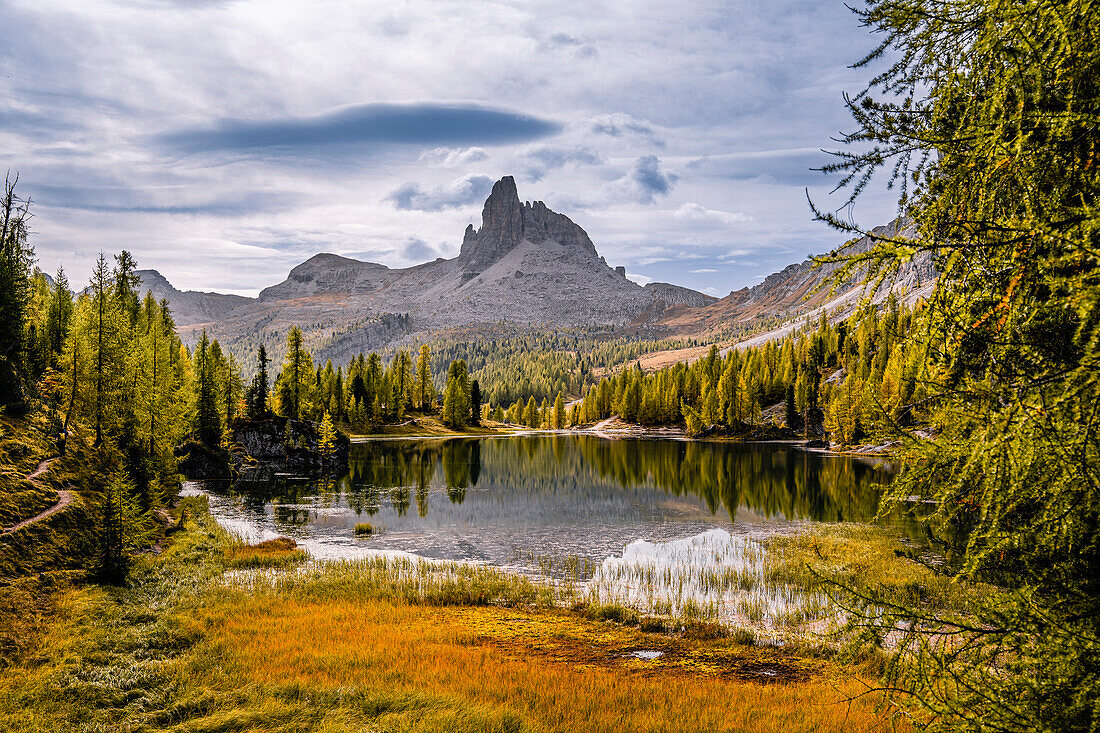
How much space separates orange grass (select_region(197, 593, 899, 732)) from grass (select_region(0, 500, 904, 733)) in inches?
2.5

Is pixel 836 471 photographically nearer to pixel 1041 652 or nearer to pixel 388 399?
pixel 1041 652

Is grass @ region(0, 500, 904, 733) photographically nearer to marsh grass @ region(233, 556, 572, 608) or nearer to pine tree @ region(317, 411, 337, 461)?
marsh grass @ region(233, 556, 572, 608)

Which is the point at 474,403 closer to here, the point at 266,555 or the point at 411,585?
the point at 266,555

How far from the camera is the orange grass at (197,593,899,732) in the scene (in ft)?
39.3

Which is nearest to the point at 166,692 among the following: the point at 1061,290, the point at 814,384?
the point at 1061,290

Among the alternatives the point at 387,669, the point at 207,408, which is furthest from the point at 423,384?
the point at 387,669

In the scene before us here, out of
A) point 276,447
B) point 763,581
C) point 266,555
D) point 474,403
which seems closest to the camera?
point 763,581

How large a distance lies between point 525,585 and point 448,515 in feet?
65.3

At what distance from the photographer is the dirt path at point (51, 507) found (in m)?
20.9

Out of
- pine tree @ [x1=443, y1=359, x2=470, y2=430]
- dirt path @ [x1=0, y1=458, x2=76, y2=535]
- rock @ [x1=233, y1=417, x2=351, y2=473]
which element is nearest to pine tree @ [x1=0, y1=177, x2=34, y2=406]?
dirt path @ [x1=0, y1=458, x2=76, y2=535]

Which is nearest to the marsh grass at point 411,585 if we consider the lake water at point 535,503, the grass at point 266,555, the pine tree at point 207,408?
the grass at point 266,555

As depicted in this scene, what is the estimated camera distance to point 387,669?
14531 millimetres

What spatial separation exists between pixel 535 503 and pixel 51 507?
33.1m

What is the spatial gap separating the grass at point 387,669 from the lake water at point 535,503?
970 centimetres
